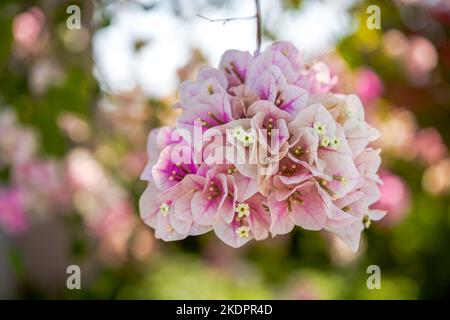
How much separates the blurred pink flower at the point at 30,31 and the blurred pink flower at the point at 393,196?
1220 millimetres

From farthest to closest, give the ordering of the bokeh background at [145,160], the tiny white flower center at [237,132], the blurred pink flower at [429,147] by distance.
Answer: the blurred pink flower at [429,147], the bokeh background at [145,160], the tiny white flower center at [237,132]

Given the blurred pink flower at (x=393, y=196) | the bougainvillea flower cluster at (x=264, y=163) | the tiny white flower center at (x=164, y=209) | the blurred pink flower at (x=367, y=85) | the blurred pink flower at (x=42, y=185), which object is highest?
the blurred pink flower at (x=367, y=85)

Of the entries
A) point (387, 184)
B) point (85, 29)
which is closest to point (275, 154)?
point (85, 29)

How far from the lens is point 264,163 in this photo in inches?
28.7

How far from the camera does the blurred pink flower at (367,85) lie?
2.02m

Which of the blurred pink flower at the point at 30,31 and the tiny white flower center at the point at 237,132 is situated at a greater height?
the blurred pink flower at the point at 30,31

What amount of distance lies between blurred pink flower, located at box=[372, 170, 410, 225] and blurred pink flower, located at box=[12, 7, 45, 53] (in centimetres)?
122

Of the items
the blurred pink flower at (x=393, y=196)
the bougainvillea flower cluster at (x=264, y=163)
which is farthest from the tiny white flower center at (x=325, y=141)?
the blurred pink flower at (x=393, y=196)

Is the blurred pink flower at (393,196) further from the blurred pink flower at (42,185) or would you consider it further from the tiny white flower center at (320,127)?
the tiny white flower center at (320,127)

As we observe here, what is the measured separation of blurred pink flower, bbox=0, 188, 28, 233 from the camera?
7.11 feet

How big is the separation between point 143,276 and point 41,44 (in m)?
1.52

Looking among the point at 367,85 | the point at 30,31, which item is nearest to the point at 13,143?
the point at 30,31

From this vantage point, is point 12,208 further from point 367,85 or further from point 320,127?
point 320,127

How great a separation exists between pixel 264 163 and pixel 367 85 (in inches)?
54.5
